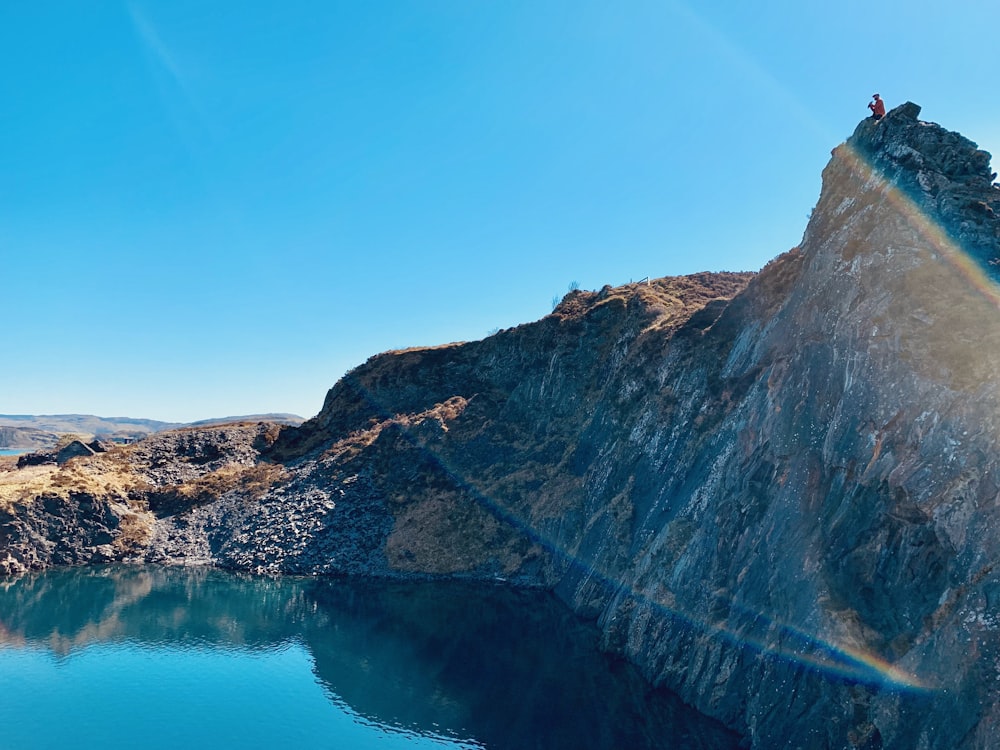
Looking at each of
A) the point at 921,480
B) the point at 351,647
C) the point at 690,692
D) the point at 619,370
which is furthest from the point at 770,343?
the point at 351,647

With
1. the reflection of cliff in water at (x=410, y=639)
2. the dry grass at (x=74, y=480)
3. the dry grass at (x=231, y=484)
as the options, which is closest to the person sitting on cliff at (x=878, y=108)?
the reflection of cliff in water at (x=410, y=639)

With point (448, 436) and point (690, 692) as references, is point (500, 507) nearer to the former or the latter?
point (448, 436)

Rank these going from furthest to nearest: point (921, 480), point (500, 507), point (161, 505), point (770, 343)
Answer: point (161, 505) → point (500, 507) → point (770, 343) → point (921, 480)

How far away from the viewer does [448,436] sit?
9919 cm

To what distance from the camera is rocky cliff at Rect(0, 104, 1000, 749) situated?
87.6ft

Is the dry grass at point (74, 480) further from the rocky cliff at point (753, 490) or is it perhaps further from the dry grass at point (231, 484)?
the dry grass at point (231, 484)

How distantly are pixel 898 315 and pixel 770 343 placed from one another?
16.0 meters

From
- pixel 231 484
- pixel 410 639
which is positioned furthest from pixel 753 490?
pixel 231 484

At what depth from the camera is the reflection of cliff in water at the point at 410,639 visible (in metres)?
40.4

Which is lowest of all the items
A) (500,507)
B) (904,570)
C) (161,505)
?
(161,505)

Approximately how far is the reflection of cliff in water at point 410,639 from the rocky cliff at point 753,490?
4.12 metres

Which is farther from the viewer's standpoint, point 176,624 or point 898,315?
point 176,624

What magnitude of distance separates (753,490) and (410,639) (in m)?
35.0

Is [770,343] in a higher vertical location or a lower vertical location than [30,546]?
higher
